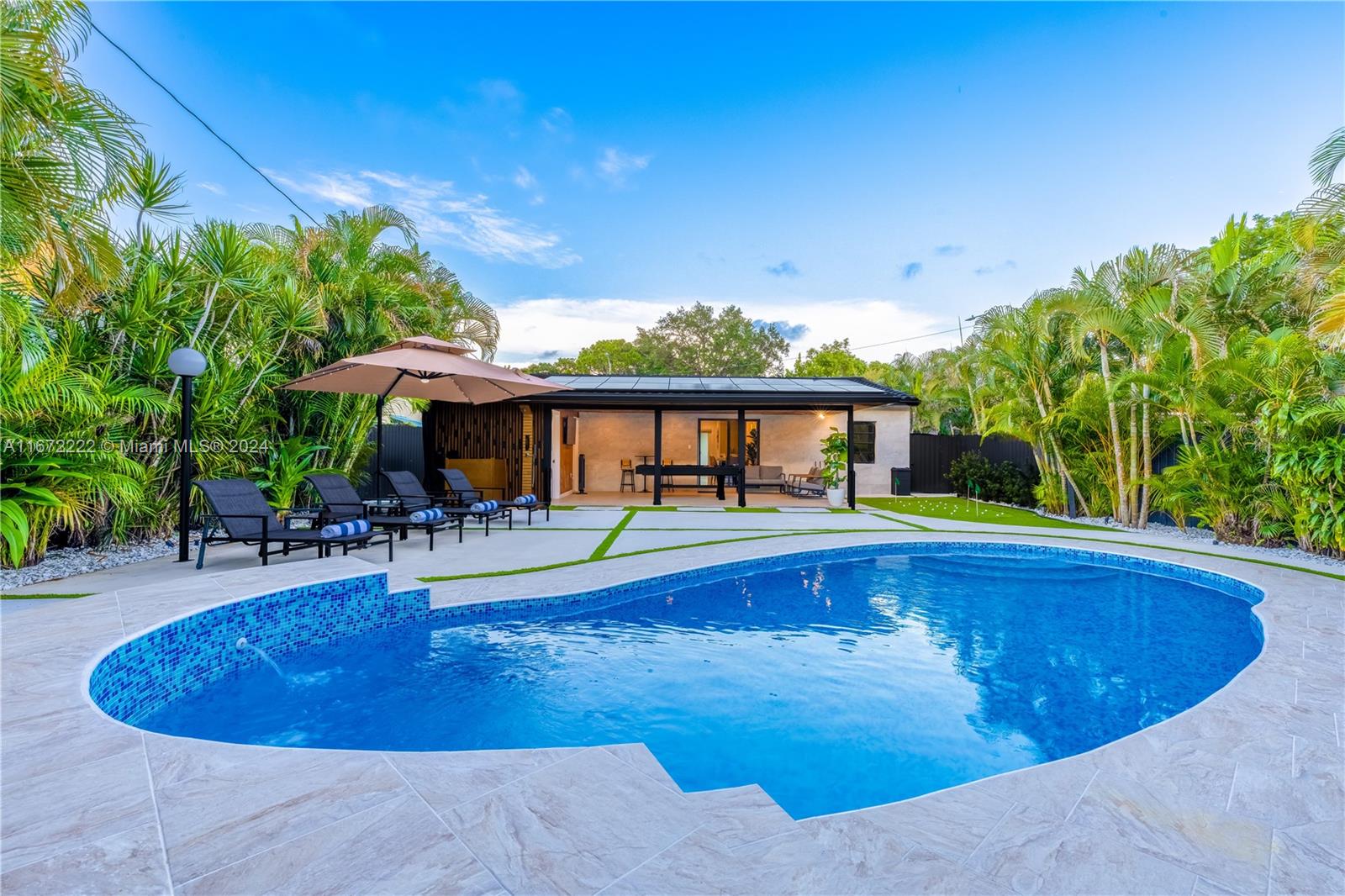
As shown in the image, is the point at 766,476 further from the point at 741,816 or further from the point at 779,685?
the point at 741,816

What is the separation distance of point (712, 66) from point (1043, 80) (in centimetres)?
687

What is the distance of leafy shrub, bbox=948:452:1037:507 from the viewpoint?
14.3 meters

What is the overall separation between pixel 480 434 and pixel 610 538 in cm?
667

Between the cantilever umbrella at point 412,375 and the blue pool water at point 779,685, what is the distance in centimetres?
364

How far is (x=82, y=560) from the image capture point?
6164mm

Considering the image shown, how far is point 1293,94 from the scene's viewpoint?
10.1 m

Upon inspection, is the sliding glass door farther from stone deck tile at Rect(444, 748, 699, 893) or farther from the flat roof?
stone deck tile at Rect(444, 748, 699, 893)

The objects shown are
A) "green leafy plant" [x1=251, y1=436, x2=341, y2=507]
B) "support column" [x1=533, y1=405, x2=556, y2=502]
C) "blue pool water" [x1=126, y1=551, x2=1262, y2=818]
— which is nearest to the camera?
"blue pool water" [x1=126, y1=551, x2=1262, y2=818]

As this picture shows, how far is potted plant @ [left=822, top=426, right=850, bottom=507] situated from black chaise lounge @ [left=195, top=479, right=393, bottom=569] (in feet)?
33.6

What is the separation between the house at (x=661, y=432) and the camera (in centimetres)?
1347

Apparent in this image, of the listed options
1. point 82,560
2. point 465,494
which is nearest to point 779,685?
point 82,560

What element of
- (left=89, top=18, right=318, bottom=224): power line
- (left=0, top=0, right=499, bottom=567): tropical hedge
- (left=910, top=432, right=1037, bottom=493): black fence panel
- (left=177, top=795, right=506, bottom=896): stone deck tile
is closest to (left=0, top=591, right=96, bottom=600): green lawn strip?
(left=0, top=0, right=499, bottom=567): tropical hedge

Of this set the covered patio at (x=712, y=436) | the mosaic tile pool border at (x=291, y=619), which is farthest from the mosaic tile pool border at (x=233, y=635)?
the covered patio at (x=712, y=436)

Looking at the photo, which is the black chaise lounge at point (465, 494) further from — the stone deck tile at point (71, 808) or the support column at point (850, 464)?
the stone deck tile at point (71, 808)
